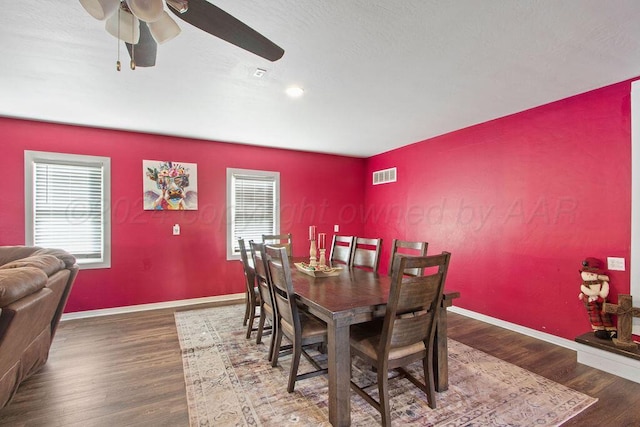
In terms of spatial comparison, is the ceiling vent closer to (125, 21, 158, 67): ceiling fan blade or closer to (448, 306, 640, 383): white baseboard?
(448, 306, 640, 383): white baseboard

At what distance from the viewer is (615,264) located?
263 centimetres

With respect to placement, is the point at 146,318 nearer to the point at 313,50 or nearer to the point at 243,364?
the point at 243,364

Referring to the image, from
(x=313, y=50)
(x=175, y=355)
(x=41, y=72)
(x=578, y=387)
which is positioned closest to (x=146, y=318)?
(x=175, y=355)

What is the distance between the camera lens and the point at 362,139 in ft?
14.9

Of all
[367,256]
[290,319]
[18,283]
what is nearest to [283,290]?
[290,319]

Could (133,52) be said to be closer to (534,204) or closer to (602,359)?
(534,204)

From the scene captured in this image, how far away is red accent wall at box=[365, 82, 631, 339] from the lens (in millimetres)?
2695

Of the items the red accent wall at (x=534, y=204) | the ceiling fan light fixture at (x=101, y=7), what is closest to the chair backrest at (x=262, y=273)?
the ceiling fan light fixture at (x=101, y=7)

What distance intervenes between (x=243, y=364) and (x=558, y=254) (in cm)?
326

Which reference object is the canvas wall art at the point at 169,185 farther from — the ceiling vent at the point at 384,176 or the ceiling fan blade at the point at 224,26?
the ceiling fan blade at the point at 224,26

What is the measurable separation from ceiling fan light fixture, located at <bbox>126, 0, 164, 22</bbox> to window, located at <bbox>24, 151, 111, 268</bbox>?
11.2ft

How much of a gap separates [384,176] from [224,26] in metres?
4.32

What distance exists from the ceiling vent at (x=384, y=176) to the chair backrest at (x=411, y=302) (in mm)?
3525

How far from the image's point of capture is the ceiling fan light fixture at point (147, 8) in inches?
46.7
